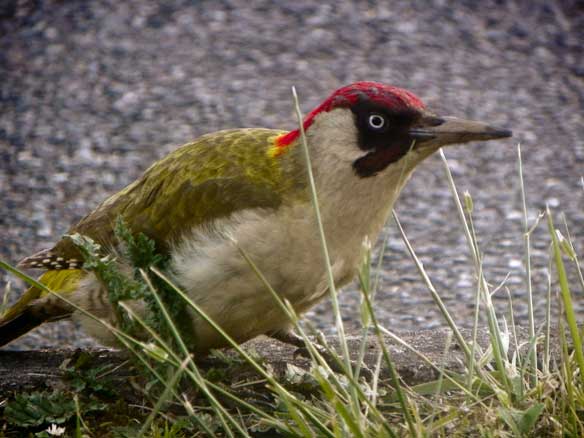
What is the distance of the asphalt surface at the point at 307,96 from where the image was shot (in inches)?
200

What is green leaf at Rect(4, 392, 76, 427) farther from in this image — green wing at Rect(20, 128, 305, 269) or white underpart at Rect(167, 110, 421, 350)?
green wing at Rect(20, 128, 305, 269)

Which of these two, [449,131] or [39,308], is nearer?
[449,131]

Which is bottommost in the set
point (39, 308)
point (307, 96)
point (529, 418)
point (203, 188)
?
point (307, 96)

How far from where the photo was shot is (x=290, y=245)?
3.06 meters

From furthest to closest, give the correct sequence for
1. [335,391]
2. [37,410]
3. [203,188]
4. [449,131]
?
[203,188] < [449,131] < [37,410] < [335,391]

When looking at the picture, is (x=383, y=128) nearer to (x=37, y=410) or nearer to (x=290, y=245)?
(x=290, y=245)

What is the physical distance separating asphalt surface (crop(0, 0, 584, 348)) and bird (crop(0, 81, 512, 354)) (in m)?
1.35

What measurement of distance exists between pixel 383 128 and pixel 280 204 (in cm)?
36

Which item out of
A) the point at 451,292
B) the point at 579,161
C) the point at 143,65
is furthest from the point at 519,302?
the point at 143,65

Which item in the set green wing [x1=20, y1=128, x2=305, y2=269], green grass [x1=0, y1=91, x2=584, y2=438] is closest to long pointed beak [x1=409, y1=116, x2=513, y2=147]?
green grass [x1=0, y1=91, x2=584, y2=438]

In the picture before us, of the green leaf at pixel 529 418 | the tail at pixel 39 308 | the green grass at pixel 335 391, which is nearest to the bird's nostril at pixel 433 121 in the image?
the green grass at pixel 335 391

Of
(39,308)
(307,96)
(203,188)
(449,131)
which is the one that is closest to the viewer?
(449,131)

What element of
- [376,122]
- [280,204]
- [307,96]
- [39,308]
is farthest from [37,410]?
[307,96]

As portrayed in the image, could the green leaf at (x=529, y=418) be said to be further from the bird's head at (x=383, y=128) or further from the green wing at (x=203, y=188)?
the green wing at (x=203, y=188)
